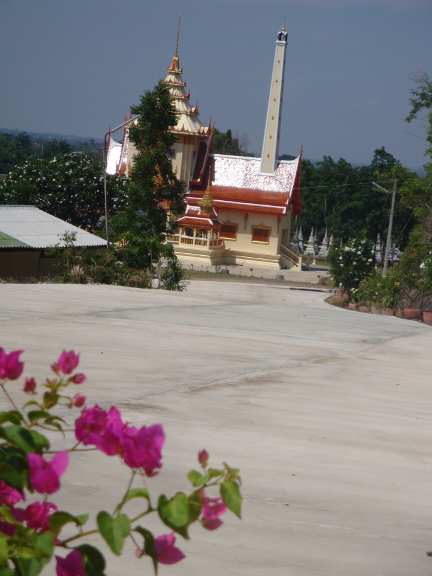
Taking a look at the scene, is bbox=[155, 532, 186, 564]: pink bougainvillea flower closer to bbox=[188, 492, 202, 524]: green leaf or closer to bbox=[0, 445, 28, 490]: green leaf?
bbox=[188, 492, 202, 524]: green leaf

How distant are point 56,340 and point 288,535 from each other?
448 cm

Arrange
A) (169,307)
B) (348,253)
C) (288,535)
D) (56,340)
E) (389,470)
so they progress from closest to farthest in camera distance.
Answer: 1. (288,535)
2. (389,470)
3. (56,340)
4. (169,307)
5. (348,253)

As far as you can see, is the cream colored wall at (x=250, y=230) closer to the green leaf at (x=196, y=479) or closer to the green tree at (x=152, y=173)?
the green tree at (x=152, y=173)

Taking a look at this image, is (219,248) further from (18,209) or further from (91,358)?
(91,358)

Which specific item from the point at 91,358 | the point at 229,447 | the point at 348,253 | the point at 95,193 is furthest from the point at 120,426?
the point at 95,193

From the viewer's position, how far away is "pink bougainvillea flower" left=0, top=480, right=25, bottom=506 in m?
1.73

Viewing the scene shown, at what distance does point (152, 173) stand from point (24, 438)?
2897 cm

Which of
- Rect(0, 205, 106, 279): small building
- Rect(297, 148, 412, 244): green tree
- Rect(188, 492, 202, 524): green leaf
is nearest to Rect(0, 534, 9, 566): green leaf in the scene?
Rect(188, 492, 202, 524): green leaf

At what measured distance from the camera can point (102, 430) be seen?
5.49ft

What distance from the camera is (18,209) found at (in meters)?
33.1

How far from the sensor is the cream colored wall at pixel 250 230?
156ft

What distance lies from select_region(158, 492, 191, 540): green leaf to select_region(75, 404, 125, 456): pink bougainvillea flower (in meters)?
0.13

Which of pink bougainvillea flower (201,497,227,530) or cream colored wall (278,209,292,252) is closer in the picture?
pink bougainvillea flower (201,497,227,530)

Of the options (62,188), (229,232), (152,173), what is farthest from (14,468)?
(229,232)
